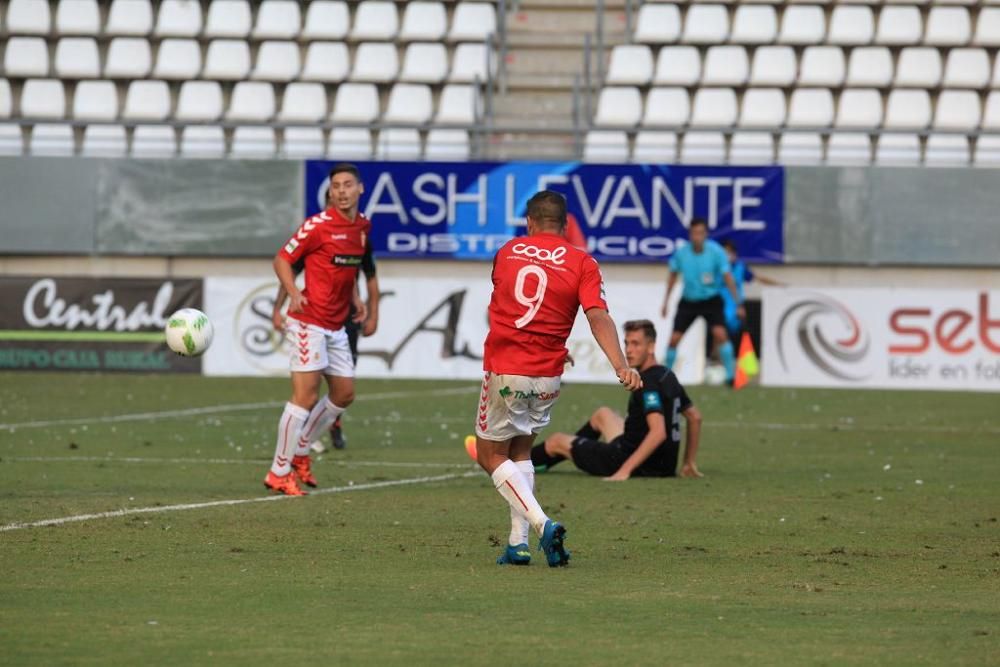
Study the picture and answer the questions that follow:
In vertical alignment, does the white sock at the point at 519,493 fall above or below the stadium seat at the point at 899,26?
below

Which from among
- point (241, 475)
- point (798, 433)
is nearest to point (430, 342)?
point (798, 433)

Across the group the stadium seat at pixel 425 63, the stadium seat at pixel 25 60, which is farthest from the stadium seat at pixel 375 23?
the stadium seat at pixel 25 60

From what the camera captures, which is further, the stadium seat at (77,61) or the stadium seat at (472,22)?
the stadium seat at (472,22)

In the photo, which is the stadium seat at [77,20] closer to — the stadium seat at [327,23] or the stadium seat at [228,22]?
the stadium seat at [228,22]

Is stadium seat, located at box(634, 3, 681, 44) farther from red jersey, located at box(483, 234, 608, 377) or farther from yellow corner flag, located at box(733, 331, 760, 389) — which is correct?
red jersey, located at box(483, 234, 608, 377)

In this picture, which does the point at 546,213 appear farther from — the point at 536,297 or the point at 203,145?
the point at 203,145

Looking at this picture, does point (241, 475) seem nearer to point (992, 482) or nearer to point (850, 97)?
point (992, 482)

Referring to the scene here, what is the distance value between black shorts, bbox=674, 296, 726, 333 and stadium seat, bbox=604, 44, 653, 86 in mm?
6018

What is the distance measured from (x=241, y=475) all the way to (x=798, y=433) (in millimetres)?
6511

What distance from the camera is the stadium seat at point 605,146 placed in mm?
26234

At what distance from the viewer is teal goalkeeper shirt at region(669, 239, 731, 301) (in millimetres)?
22578

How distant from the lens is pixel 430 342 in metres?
24.8

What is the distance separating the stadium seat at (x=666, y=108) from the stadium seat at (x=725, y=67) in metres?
0.55

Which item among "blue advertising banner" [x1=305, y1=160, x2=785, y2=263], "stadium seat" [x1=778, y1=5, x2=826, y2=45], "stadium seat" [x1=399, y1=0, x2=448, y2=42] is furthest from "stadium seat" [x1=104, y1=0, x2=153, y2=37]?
"stadium seat" [x1=778, y1=5, x2=826, y2=45]
